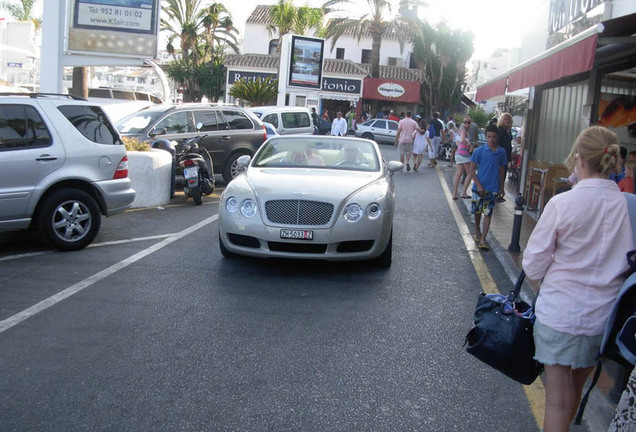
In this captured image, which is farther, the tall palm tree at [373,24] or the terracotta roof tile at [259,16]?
the terracotta roof tile at [259,16]

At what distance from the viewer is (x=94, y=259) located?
7840mm

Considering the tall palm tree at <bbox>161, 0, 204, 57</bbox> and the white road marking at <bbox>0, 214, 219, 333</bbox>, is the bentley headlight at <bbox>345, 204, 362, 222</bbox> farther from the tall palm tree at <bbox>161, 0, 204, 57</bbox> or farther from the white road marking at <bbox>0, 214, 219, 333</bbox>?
the tall palm tree at <bbox>161, 0, 204, 57</bbox>

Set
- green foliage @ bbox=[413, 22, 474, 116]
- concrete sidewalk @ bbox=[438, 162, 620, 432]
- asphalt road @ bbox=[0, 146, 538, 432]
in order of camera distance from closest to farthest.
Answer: asphalt road @ bbox=[0, 146, 538, 432] < concrete sidewalk @ bbox=[438, 162, 620, 432] < green foliage @ bbox=[413, 22, 474, 116]

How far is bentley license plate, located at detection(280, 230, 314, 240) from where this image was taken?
7.10 m

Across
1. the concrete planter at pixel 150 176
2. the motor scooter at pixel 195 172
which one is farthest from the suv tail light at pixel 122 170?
the motor scooter at pixel 195 172

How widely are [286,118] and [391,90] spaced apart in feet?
93.9

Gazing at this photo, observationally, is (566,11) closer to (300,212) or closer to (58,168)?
(300,212)

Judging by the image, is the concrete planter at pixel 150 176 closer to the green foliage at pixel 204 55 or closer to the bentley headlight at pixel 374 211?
the bentley headlight at pixel 374 211

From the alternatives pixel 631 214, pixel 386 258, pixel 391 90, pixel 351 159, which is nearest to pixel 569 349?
pixel 631 214

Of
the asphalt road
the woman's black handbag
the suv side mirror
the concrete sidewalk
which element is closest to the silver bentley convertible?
the asphalt road

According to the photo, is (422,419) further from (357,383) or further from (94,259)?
(94,259)

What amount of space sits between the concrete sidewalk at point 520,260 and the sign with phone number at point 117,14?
8.69 metres

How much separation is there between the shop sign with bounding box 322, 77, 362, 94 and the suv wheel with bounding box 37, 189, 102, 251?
41.4 m

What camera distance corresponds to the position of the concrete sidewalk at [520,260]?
4113 mm
